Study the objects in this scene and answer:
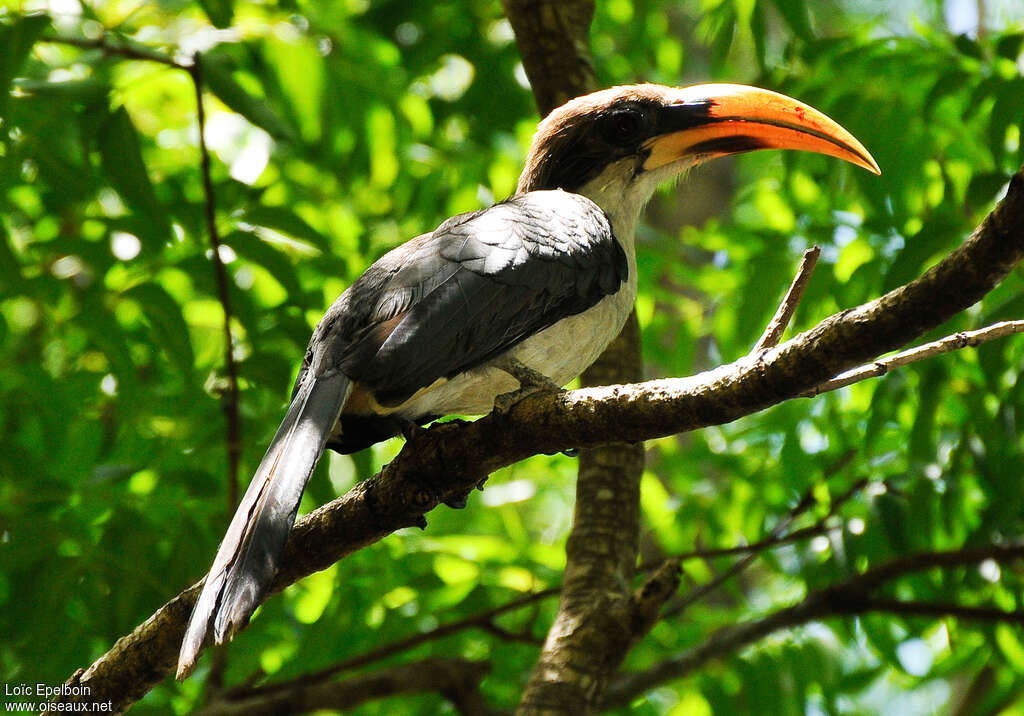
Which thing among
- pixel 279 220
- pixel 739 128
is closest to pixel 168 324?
pixel 279 220

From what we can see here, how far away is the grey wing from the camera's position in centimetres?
311

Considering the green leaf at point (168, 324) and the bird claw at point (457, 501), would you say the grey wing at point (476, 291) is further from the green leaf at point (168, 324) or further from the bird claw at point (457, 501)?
the green leaf at point (168, 324)

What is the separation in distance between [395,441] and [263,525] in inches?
103

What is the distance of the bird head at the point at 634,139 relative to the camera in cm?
424

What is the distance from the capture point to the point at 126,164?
4070mm

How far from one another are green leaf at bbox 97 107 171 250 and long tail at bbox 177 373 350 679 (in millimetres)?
1355

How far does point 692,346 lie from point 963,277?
126 inches

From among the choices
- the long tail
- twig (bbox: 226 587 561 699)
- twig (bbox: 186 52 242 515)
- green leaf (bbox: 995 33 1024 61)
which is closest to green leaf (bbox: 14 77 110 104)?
twig (bbox: 186 52 242 515)

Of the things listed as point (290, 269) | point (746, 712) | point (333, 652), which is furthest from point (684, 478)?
point (290, 269)

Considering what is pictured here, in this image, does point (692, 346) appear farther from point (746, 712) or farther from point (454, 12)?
point (454, 12)

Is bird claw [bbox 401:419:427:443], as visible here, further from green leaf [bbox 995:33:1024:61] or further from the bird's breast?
green leaf [bbox 995:33:1024:61]

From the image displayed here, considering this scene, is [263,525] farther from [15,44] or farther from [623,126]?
[623,126]

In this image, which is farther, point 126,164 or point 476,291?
point 126,164

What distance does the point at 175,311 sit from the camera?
4.22m
